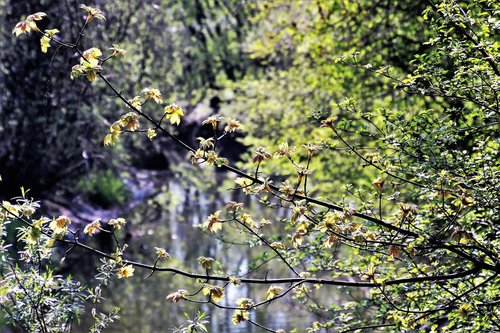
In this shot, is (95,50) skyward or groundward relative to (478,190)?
skyward

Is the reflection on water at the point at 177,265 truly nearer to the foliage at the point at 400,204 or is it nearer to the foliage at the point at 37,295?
the foliage at the point at 37,295

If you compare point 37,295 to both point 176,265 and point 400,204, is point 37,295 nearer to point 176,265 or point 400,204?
point 400,204

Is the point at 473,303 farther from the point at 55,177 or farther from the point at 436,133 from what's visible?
the point at 55,177

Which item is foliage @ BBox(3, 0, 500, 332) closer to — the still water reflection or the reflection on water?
the still water reflection

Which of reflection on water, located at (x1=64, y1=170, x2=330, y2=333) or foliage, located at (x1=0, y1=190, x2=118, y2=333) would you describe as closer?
foliage, located at (x1=0, y1=190, x2=118, y2=333)

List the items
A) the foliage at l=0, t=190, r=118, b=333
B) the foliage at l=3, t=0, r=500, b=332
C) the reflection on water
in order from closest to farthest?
the foliage at l=3, t=0, r=500, b=332
the foliage at l=0, t=190, r=118, b=333
the reflection on water

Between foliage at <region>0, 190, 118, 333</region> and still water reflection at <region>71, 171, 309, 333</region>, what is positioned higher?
still water reflection at <region>71, 171, 309, 333</region>

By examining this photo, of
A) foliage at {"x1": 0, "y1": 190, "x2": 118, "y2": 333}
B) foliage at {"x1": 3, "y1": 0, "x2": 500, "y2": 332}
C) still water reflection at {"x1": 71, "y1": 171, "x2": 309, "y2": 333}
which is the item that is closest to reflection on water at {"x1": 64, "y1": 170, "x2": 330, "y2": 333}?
still water reflection at {"x1": 71, "y1": 171, "x2": 309, "y2": 333}

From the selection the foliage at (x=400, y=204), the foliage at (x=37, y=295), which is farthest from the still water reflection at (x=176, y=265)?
the foliage at (x=400, y=204)

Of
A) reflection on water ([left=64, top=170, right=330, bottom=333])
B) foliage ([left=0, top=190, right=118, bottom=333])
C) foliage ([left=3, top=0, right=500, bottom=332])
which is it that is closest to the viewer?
foliage ([left=3, top=0, right=500, bottom=332])

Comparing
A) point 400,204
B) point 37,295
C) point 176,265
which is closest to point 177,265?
point 176,265

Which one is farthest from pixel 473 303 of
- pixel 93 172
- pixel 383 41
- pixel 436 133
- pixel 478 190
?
pixel 93 172

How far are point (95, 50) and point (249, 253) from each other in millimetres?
13363

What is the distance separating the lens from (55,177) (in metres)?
17.8
